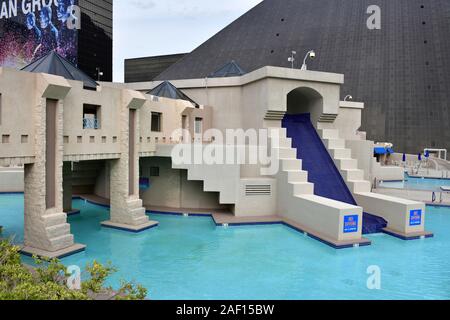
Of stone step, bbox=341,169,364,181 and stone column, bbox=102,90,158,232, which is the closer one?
stone column, bbox=102,90,158,232

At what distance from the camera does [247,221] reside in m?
16.5

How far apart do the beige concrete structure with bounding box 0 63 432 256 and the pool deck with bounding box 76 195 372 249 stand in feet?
0.45

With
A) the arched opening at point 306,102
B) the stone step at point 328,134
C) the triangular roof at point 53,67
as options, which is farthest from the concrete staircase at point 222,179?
the arched opening at point 306,102

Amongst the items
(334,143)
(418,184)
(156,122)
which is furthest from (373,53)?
(156,122)

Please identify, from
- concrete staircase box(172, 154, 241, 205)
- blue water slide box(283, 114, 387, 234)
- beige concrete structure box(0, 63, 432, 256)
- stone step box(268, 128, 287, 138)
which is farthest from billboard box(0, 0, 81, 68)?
concrete staircase box(172, 154, 241, 205)

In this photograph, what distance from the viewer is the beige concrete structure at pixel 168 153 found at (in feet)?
38.4

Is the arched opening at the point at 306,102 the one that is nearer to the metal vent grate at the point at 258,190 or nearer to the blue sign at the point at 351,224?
the metal vent grate at the point at 258,190

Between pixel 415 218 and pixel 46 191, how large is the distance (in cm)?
1518

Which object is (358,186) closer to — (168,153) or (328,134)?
(328,134)

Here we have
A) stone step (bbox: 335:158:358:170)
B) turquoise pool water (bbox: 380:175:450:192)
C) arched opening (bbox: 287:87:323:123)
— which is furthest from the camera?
turquoise pool water (bbox: 380:175:450:192)

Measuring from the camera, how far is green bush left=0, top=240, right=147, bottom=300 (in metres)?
5.49

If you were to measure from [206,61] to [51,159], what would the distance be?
134 feet

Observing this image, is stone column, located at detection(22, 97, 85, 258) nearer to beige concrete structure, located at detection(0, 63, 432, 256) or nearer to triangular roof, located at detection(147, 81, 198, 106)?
beige concrete structure, located at detection(0, 63, 432, 256)
